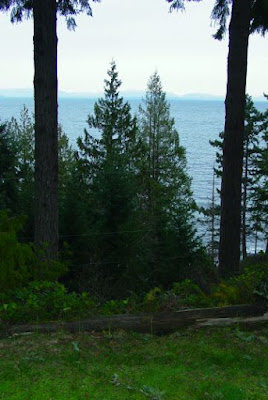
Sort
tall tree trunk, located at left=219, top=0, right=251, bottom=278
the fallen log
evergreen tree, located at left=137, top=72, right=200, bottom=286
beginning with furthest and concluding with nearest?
evergreen tree, located at left=137, top=72, right=200, bottom=286 → tall tree trunk, located at left=219, top=0, right=251, bottom=278 → the fallen log

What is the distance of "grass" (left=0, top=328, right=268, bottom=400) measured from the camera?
3744mm

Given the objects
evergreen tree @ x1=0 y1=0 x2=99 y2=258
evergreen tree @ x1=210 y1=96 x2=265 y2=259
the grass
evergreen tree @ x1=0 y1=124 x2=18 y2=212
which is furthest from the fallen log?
evergreen tree @ x1=210 y1=96 x2=265 y2=259

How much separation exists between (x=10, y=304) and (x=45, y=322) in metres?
0.45

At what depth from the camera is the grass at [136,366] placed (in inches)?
147

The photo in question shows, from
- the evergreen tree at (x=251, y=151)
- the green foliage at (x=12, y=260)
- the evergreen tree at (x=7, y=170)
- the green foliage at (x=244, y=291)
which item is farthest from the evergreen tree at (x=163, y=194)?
the green foliage at (x=12, y=260)

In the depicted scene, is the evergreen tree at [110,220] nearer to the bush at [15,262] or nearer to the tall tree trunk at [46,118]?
the tall tree trunk at [46,118]

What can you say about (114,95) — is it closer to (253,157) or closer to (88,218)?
(253,157)

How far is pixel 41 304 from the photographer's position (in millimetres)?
5730

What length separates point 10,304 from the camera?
5512mm

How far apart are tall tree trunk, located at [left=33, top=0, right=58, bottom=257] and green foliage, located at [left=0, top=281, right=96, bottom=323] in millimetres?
3432

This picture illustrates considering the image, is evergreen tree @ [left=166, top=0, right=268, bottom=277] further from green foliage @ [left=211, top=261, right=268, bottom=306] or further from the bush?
the bush

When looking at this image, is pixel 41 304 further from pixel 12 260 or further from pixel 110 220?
A: pixel 110 220

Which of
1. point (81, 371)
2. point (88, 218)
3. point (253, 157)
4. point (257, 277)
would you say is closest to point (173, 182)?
point (253, 157)

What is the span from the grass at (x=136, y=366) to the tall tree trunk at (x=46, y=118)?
4.41m
